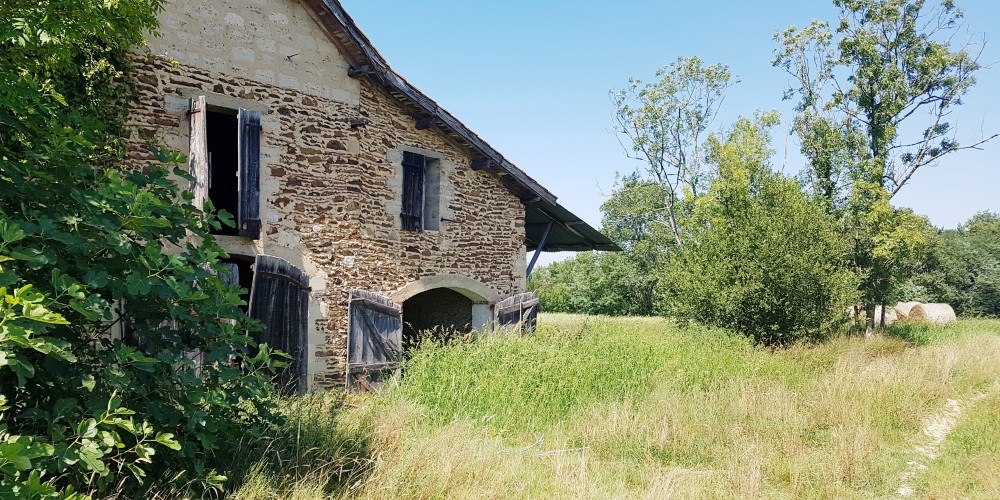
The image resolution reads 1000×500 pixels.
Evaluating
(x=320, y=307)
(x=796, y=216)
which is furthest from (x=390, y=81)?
(x=796, y=216)

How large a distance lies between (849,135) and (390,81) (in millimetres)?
17389

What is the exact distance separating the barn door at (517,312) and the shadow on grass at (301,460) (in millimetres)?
5582

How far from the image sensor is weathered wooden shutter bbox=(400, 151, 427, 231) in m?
9.96

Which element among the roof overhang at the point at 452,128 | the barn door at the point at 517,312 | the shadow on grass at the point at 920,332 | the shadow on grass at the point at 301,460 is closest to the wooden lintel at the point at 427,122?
the roof overhang at the point at 452,128

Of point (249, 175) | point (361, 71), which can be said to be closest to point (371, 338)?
point (249, 175)

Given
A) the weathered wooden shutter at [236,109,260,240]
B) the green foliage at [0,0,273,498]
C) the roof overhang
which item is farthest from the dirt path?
the weathered wooden shutter at [236,109,260,240]

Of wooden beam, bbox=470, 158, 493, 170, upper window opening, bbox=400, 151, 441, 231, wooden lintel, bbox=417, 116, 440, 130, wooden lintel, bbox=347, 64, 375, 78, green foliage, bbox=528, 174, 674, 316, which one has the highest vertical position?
wooden lintel, bbox=347, 64, 375, 78

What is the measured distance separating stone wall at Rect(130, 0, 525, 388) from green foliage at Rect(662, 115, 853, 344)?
303 inches

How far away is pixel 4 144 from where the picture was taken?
3990mm

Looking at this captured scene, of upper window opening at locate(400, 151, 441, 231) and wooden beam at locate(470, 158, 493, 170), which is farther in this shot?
wooden beam at locate(470, 158, 493, 170)

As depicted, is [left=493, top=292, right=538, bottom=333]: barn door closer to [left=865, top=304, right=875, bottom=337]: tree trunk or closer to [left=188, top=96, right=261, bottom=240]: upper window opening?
[left=188, top=96, right=261, bottom=240]: upper window opening

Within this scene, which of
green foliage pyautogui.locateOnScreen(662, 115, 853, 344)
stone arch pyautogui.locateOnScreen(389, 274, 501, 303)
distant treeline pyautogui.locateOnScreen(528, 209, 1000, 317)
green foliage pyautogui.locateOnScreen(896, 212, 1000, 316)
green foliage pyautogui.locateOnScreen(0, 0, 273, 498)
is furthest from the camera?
distant treeline pyautogui.locateOnScreen(528, 209, 1000, 317)

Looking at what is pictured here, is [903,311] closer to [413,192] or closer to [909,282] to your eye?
[909,282]

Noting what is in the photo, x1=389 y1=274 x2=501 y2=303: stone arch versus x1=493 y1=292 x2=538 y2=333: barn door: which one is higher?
x1=389 y1=274 x2=501 y2=303: stone arch
